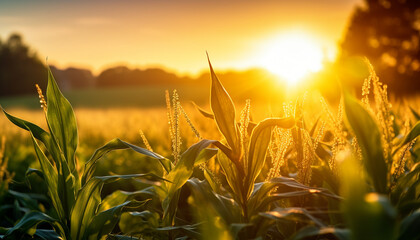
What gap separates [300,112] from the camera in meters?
1.28

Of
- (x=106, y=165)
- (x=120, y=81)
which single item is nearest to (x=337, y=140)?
(x=106, y=165)

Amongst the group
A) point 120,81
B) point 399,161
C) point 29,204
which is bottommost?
point 29,204

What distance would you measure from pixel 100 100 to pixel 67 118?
5285 cm

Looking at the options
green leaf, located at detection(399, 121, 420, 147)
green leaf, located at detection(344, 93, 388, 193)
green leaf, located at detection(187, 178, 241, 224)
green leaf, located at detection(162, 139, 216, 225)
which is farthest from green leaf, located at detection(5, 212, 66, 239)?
green leaf, located at detection(399, 121, 420, 147)

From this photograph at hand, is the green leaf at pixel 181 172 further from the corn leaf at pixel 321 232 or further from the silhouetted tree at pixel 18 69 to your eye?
the silhouetted tree at pixel 18 69

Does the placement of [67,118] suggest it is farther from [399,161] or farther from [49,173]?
[399,161]

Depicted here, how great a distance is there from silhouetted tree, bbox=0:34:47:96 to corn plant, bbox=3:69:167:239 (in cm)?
6697

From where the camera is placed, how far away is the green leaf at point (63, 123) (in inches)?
57.7

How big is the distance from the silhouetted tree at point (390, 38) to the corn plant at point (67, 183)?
112 ft

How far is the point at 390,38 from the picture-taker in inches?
1382

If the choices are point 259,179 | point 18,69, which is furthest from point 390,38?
point 18,69

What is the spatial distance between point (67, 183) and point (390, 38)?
3792cm

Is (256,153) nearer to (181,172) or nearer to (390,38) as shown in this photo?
(181,172)

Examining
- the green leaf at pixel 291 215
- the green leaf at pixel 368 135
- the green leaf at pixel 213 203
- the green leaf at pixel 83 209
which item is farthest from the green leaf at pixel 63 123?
the green leaf at pixel 368 135
